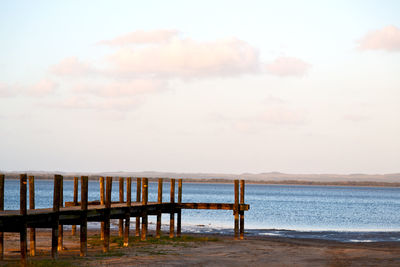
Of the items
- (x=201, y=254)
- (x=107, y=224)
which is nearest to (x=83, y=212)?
(x=107, y=224)

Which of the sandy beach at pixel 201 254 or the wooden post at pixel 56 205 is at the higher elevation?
the wooden post at pixel 56 205

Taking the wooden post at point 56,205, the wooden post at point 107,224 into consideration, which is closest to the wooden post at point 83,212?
the wooden post at point 56,205

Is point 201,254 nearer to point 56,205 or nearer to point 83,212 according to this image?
point 83,212

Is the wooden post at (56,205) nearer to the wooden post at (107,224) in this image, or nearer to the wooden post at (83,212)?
the wooden post at (83,212)

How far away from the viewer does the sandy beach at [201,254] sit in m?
23.5

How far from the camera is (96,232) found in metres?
38.9

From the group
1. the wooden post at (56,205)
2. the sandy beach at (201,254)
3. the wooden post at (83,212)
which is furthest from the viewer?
the wooden post at (83,212)

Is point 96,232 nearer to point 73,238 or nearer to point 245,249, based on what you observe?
point 73,238

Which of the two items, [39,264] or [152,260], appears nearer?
[39,264]

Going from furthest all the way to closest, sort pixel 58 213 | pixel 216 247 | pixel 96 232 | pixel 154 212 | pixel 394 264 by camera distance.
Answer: pixel 96 232 < pixel 154 212 < pixel 216 247 < pixel 394 264 < pixel 58 213

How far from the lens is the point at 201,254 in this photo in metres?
26.5

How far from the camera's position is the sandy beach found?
23.5 m

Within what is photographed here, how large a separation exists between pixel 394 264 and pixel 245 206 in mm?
11976

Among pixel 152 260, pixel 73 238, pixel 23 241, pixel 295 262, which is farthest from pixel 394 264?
pixel 73 238
